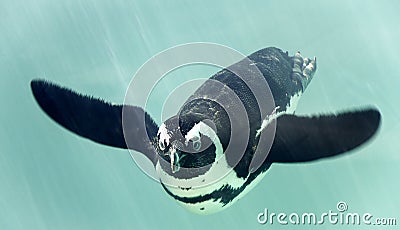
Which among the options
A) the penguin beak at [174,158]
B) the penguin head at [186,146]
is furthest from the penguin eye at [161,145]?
the penguin beak at [174,158]

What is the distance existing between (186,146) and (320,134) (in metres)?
3.11

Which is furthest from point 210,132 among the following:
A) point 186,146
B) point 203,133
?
point 186,146

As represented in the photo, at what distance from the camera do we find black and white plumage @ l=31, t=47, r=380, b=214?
34.3ft

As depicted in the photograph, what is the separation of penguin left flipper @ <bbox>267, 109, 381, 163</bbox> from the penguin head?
2012mm

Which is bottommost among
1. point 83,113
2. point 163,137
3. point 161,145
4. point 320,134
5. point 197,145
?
point 320,134

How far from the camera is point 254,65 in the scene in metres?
14.2

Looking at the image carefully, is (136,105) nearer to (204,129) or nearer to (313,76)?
(204,129)

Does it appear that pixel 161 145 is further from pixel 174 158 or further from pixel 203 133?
pixel 203 133

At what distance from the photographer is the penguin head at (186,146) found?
1021cm

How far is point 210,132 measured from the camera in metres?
10.7

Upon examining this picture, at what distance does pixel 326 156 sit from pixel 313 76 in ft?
19.8

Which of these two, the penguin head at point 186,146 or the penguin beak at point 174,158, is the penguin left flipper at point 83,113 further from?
the penguin beak at point 174,158

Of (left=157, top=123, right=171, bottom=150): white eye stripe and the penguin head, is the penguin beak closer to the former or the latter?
the penguin head

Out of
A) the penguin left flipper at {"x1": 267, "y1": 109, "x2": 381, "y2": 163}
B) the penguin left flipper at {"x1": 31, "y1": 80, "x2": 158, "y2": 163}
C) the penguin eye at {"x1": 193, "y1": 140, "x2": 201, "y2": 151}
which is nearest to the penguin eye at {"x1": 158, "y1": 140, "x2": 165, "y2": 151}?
the penguin eye at {"x1": 193, "y1": 140, "x2": 201, "y2": 151}
